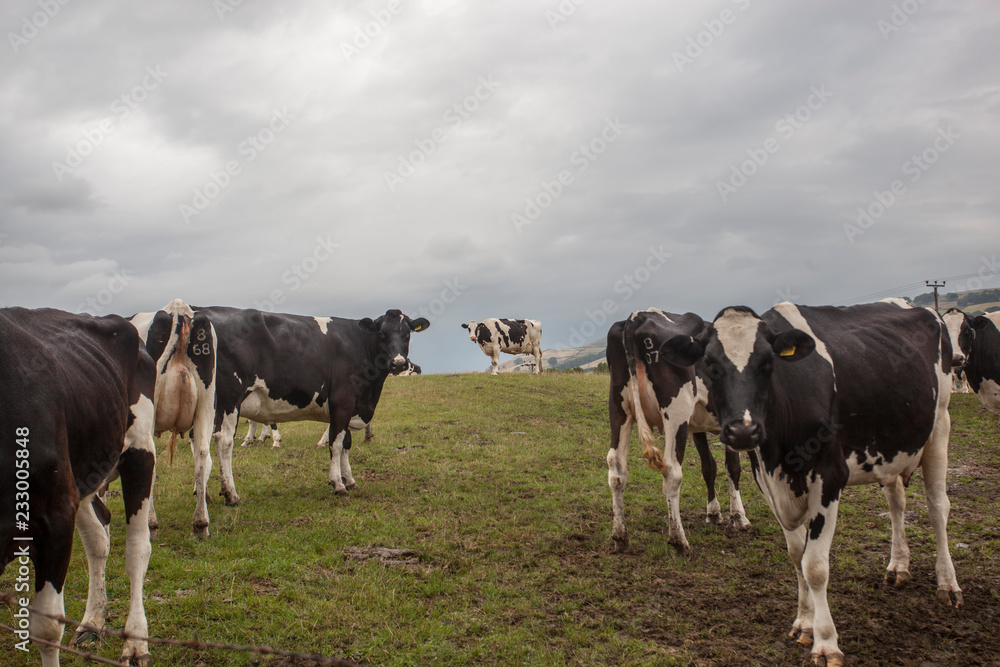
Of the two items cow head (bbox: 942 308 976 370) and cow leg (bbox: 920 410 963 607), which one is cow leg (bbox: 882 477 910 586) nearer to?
cow leg (bbox: 920 410 963 607)

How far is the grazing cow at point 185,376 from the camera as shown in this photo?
7.88 m

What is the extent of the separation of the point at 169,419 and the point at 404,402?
12091 millimetres

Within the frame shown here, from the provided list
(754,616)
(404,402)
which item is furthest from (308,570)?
(404,402)

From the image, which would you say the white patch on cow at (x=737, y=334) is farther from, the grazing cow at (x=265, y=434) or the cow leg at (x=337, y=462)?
the grazing cow at (x=265, y=434)

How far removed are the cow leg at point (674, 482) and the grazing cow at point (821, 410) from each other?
2079 mm

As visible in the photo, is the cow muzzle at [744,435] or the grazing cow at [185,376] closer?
the cow muzzle at [744,435]

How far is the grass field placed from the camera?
17.6 ft

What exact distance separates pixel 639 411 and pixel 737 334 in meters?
2.65

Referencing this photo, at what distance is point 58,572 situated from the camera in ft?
12.5

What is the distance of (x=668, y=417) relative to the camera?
7.91m

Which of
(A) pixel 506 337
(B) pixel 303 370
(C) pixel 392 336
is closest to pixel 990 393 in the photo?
(C) pixel 392 336

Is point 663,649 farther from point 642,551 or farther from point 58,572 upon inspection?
point 58,572

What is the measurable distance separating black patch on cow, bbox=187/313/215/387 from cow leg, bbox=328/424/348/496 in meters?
2.99

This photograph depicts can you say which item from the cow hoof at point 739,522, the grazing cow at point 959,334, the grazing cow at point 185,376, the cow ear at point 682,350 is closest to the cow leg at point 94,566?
Result: the grazing cow at point 185,376
